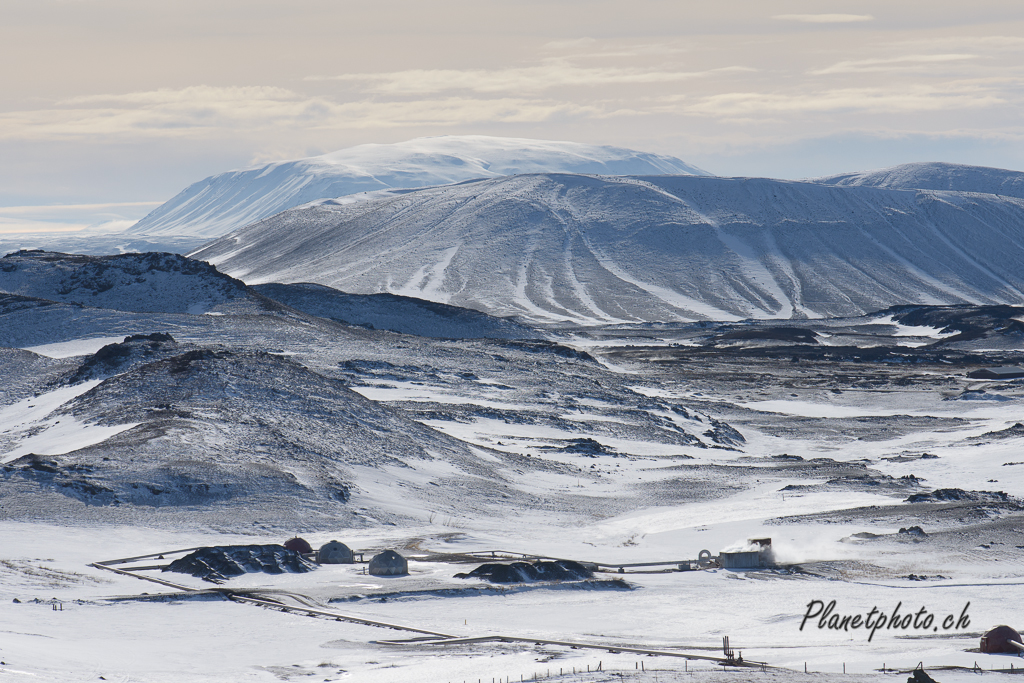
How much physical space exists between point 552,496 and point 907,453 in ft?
89.7

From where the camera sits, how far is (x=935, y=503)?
55.3 m

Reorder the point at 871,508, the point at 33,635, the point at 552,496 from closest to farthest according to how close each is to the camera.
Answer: the point at 33,635 < the point at 871,508 < the point at 552,496

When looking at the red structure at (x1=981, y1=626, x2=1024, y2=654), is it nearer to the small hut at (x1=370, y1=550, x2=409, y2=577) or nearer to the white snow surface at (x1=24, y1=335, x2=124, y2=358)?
the small hut at (x1=370, y1=550, x2=409, y2=577)

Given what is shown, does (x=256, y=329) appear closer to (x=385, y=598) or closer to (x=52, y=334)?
(x=52, y=334)

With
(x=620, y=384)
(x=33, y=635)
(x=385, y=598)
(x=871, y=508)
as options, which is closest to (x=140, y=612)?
(x=33, y=635)

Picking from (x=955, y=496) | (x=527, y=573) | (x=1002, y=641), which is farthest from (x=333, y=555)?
(x=955, y=496)

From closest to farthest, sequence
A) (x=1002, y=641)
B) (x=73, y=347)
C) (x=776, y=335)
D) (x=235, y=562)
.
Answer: (x=1002, y=641) < (x=235, y=562) < (x=73, y=347) < (x=776, y=335)

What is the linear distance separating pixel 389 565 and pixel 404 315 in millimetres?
107622

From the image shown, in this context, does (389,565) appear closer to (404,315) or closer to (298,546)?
(298,546)

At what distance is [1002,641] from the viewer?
29.9 meters

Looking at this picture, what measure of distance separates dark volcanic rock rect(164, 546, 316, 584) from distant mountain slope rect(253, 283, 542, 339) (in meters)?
99.4

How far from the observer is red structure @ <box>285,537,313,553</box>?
44.9 metres

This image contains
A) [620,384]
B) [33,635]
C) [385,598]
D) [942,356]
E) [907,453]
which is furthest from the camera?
[942,356]

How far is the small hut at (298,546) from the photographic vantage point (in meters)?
44.8
